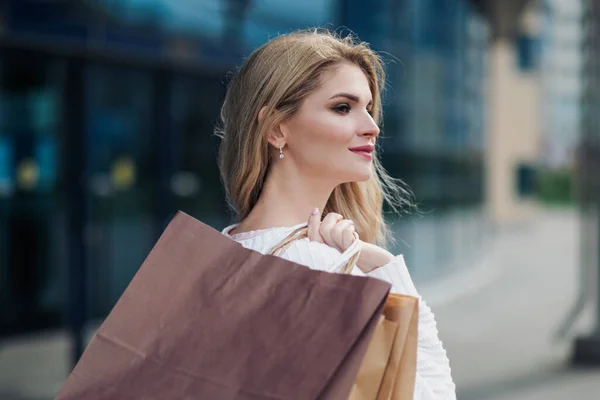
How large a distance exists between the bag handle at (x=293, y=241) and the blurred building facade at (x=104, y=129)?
15.2ft

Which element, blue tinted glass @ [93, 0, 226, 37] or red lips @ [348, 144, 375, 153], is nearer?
red lips @ [348, 144, 375, 153]

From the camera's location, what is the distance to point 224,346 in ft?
4.40

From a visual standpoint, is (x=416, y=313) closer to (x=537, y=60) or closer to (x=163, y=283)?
(x=163, y=283)

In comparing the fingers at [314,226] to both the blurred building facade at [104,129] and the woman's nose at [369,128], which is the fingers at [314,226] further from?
the blurred building facade at [104,129]

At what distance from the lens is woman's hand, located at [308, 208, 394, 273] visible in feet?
5.18

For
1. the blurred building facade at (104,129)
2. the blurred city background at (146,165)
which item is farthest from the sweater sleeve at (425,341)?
the blurred building facade at (104,129)

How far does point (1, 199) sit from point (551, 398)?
15.3 ft

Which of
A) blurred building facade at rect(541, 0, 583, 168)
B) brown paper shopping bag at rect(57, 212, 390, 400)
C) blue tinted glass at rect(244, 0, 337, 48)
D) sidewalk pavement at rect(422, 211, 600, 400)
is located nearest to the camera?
brown paper shopping bag at rect(57, 212, 390, 400)

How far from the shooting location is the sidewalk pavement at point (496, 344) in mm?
6078

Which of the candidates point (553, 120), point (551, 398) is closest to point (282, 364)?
point (551, 398)

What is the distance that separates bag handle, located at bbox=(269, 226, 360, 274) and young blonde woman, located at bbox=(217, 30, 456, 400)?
0.01 metres

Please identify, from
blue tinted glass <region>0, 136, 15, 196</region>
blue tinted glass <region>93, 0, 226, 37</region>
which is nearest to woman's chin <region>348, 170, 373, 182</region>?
blue tinted glass <region>93, 0, 226, 37</region>

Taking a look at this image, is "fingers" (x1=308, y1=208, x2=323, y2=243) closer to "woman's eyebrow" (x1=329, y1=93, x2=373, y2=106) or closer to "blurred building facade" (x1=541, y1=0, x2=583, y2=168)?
"woman's eyebrow" (x1=329, y1=93, x2=373, y2=106)

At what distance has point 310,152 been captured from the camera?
5.45ft
